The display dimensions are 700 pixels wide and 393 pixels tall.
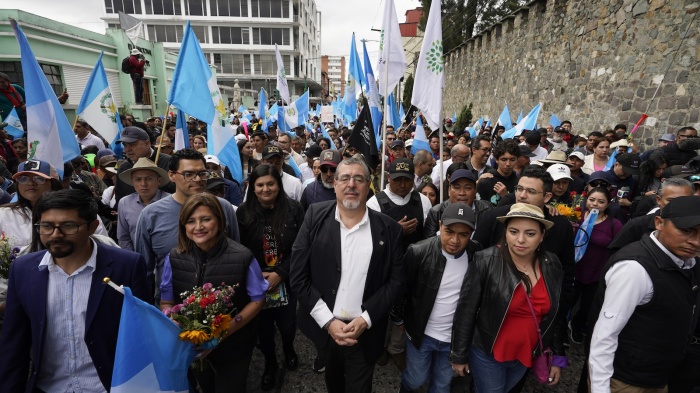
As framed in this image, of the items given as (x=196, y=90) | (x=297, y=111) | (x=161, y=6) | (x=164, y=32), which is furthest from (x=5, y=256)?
(x=161, y=6)

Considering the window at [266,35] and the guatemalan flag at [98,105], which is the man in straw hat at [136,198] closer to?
the guatemalan flag at [98,105]

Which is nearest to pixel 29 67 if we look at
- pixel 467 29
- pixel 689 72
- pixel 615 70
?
pixel 689 72

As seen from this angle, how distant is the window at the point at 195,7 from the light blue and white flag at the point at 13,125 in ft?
156

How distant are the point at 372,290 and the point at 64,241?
6.05 feet

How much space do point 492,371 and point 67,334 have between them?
2.68 meters

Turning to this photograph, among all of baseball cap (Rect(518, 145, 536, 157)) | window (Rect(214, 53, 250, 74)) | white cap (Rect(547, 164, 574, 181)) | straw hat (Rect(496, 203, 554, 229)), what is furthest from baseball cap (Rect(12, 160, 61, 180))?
window (Rect(214, 53, 250, 74))

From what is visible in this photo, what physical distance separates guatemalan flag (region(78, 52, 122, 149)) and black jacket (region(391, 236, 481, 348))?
19.6 ft

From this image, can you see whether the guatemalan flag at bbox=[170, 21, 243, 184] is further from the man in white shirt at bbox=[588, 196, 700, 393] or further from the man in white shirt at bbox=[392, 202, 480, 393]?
the man in white shirt at bbox=[588, 196, 700, 393]

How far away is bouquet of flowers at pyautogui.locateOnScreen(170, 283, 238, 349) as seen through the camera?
6.55 feet

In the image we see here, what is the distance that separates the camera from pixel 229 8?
153 ft

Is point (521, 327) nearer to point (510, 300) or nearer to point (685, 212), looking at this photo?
point (510, 300)

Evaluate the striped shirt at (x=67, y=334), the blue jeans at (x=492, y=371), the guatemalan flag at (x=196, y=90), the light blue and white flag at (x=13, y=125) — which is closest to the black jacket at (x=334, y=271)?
the blue jeans at (x=492, y=371)

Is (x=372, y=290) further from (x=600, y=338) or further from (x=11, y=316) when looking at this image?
(x=11, y=316)

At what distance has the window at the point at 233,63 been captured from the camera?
48.1m
